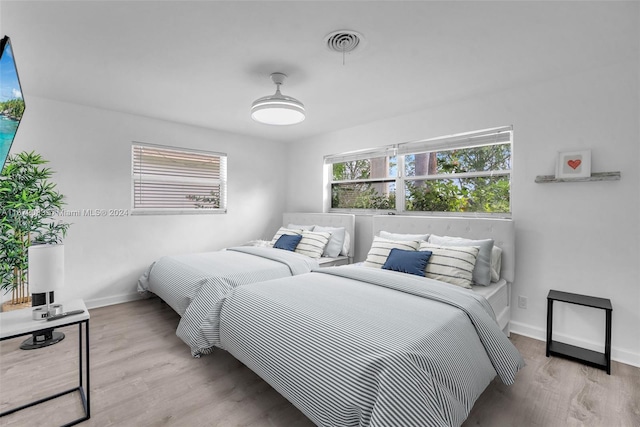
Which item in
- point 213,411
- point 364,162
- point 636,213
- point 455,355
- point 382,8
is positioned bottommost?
point 213,411

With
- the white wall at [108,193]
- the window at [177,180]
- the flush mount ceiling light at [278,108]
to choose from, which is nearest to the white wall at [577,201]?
the flush mount ceiling light at [278,108]

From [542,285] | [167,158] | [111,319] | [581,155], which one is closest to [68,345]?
[111,319]

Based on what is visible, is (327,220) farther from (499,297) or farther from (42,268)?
(42,268)

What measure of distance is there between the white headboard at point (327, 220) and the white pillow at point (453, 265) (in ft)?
5.06

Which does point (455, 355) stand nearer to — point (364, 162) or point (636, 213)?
point (636, 213)

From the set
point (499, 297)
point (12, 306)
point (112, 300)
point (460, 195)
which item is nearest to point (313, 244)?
point (460, 195)

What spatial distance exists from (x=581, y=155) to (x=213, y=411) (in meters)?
3.32

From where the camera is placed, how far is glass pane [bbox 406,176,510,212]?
10.2 ft

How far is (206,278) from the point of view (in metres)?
2.66

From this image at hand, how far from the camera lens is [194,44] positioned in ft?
6.89

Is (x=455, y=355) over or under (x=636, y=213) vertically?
under

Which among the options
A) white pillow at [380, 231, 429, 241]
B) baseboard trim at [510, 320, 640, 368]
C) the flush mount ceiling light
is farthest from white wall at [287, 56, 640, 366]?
the flush mount ceiling light

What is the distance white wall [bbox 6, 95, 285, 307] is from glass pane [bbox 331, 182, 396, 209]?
1.60 metres

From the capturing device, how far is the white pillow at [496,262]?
8.82 feet
